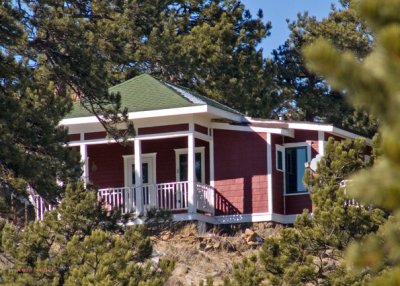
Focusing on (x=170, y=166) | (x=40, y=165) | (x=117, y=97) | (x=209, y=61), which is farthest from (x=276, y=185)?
(x=40, y=165)

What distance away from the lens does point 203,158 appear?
2912cm

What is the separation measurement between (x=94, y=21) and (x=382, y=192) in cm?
3122

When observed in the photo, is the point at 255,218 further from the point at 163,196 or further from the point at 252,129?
the point at 163,196

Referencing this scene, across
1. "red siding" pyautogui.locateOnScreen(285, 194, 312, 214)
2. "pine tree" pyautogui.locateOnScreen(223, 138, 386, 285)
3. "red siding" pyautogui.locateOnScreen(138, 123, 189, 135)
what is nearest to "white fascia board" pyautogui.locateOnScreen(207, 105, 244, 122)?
"red siding" pyautogui.locateOnScreen(138, 123, 189, 135)

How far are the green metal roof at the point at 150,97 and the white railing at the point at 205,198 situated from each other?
2118 mm

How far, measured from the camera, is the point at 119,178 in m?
29.6

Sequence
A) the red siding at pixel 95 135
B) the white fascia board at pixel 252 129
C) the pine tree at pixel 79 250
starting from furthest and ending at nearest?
the red siding at pixel 95 135
the white fascia board at pixel 252 129
the pine tree at pixel 79 250

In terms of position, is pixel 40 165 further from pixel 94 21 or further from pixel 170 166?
pixel 94 21

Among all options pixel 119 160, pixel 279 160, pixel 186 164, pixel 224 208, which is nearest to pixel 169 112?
pixel 186 164

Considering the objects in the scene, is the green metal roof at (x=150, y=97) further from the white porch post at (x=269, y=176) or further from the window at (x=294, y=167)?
the window at (x=294, y=167)

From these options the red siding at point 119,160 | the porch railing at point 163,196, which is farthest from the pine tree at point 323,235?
the red siding at point 119,160

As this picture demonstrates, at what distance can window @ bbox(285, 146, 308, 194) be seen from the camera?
94.8 feet

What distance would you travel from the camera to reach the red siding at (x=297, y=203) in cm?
2853

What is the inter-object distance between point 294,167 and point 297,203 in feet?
3.34
